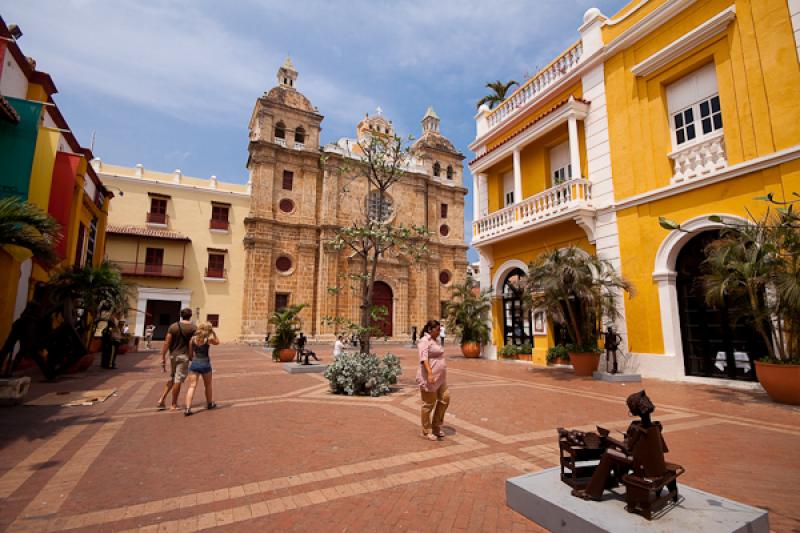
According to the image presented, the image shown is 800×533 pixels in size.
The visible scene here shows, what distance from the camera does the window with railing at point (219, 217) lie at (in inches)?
1082

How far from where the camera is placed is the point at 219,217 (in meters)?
27.9

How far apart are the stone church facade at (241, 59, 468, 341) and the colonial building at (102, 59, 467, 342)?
0.25 feet

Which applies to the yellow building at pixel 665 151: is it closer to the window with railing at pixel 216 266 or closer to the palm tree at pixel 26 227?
the palm tree at pixel 26 227

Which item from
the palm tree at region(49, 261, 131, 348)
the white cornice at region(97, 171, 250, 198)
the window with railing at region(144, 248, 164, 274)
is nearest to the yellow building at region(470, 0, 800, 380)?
the palm tree at region(49, 261, 131, 348)

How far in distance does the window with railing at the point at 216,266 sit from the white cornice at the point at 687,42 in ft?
82.4

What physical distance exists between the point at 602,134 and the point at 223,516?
13450 millimetres

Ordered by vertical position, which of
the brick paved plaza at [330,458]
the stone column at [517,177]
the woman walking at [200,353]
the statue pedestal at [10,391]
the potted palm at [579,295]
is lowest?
the brick paved plaza at [330,458]

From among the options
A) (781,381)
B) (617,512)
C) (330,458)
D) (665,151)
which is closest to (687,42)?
(665,151)

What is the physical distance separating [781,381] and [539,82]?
12.1 meters

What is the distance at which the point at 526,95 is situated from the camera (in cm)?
1575

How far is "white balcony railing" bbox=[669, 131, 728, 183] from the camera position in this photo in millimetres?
9539

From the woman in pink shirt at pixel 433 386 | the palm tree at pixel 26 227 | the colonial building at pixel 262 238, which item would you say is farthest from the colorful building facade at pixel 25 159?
the colonial building at pixel 262 238

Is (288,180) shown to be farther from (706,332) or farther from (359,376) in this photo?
(706,332)

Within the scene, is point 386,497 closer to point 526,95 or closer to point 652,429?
point 652,429
